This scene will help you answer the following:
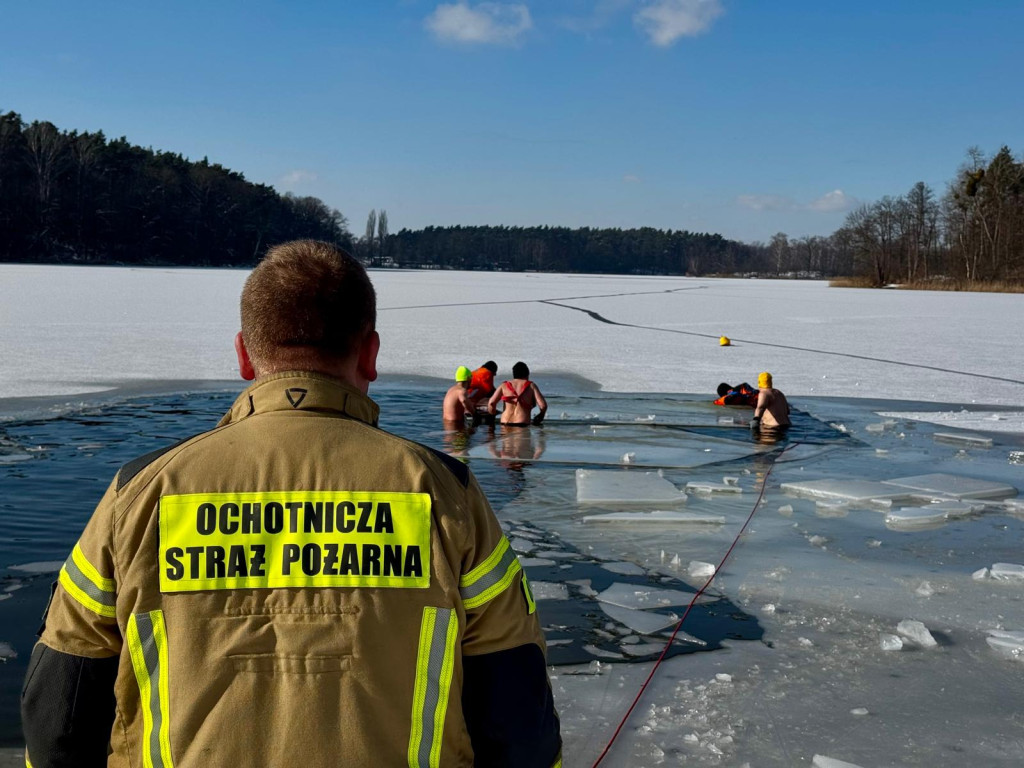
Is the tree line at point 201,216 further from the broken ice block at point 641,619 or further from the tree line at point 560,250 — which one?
the broken ice block at point 641,619

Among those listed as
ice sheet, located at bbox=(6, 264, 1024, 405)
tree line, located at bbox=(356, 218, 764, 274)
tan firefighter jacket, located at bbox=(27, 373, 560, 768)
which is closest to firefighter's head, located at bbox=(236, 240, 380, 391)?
tan firefighter jacket, located at bbox=(27, 373, 560, 768)

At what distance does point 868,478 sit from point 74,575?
6753 millimetres

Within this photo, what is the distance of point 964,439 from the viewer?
344 inches

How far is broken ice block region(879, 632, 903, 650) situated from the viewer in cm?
357

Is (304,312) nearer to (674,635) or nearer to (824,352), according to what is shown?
(674,635)

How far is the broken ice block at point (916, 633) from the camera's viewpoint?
11.9ft

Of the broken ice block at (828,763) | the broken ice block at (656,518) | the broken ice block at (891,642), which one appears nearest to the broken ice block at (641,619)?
the broken ice block at (891,642)

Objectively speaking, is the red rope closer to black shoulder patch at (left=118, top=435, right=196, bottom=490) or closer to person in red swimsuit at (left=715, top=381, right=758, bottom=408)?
black shoulder patch at (left=118, top=435, right=196, bottom=490)

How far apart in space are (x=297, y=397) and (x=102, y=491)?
211 inches

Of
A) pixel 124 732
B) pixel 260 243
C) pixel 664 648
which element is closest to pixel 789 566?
pixel 664 648

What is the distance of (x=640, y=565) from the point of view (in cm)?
469

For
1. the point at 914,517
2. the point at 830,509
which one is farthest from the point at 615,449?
the point at 914,517

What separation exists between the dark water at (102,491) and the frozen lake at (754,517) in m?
0.04

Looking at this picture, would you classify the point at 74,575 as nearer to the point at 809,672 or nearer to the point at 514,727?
the point at 514,727
